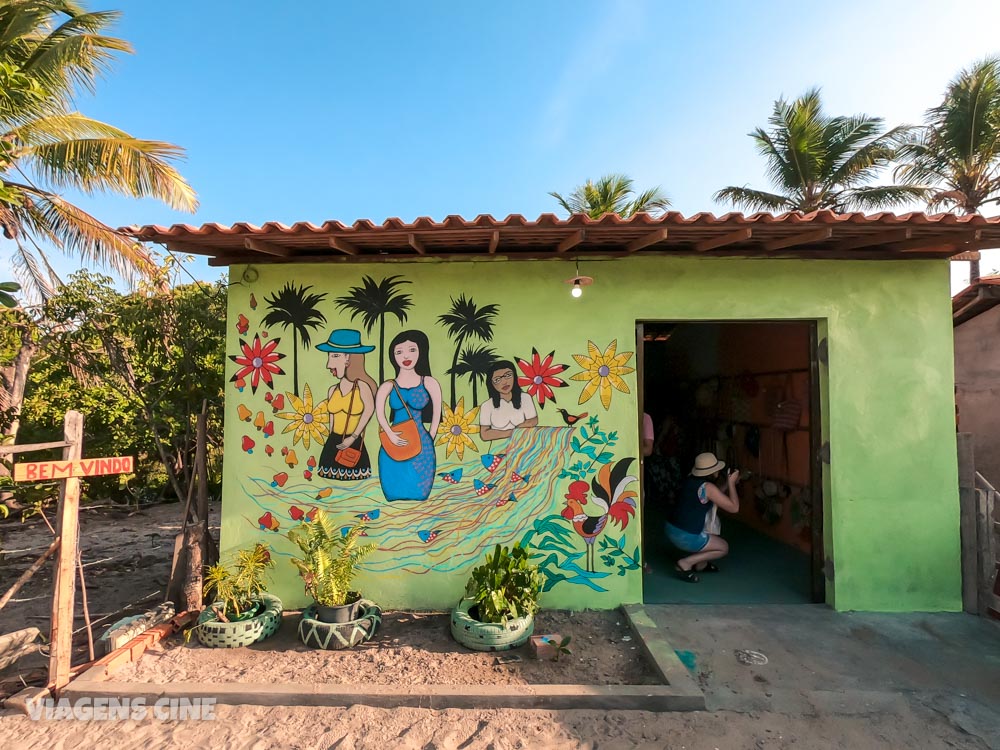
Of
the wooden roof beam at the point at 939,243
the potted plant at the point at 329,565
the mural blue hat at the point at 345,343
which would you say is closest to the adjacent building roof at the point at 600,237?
the wooden roof beam at the point at 939,243

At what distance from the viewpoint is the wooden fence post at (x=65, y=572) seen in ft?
10.6

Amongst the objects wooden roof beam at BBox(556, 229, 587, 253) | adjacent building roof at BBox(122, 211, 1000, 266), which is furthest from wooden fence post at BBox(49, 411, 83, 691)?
wooden roof beam at BBox(556, 229, 587, 253)

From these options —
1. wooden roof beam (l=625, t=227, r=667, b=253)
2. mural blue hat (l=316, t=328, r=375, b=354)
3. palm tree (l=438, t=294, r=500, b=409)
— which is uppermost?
wooden roof beam (l=625, t=227, r=667, b=253)

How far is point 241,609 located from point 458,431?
2.24 m

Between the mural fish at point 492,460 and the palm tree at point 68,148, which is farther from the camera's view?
the palm tree at point 68,148

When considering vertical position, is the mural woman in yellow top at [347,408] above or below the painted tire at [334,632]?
above

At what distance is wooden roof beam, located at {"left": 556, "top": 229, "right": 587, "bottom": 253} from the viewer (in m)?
3.84

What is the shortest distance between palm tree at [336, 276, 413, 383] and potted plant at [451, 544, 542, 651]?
2.22 meters

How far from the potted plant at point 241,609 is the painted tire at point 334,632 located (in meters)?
0.34

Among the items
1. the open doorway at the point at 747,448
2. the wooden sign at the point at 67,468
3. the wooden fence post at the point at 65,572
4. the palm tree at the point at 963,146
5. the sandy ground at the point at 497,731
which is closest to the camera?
the sandy ground at the point at 497,731

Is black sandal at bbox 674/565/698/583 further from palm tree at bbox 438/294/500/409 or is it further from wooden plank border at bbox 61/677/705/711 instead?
palm tree at bbox 438/294/500/409

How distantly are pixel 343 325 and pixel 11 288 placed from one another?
229 cm

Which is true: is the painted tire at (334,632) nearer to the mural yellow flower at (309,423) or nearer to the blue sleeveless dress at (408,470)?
the blue sleeveless dress at (408,470)

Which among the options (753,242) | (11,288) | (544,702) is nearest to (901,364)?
(753,242)
